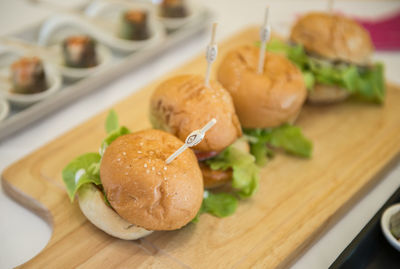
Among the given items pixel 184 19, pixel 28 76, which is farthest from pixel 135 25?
pixel 28 76

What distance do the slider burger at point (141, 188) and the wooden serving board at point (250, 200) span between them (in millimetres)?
128

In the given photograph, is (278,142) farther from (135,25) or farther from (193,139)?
(135,25)

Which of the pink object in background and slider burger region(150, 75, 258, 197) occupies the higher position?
slider burger region(150, 75, 258, 197)

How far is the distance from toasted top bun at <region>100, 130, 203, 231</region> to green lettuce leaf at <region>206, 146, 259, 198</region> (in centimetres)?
31

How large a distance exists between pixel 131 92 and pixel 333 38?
141 cm

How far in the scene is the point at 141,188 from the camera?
1.84 m

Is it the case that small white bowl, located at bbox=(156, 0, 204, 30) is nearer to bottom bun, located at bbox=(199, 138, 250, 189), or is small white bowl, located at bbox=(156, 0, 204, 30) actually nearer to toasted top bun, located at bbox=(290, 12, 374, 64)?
toasted top bun, located at bbox=(290, 12, 374, 64)

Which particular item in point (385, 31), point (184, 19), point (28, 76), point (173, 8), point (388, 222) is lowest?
point (385, 31)

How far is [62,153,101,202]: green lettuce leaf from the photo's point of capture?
80.5 inches

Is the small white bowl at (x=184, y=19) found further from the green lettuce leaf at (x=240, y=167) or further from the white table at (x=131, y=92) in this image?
the green lettuce leaf at (x=240, y=167)

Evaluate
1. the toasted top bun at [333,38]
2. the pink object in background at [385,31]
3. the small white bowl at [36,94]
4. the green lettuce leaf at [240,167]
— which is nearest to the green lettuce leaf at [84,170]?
the green lettuce leaf at [240,167]

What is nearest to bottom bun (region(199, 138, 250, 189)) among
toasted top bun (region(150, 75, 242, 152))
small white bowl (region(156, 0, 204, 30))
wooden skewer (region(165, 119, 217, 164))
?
toasted top bun (region(150, 75, 242, 152))

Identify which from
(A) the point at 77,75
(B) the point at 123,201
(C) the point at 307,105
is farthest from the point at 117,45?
(B) the point at 123,201

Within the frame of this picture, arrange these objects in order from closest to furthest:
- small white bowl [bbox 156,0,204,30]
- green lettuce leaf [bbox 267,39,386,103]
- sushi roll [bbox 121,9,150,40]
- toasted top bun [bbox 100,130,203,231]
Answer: toasted top bun [bbox 100,130,203,231] → green lettuce leaf [bbox 267,39,386,103] → sushi roll [bbox 121,9,150,40] → small white bowl [bbox 156,0,204,30]
